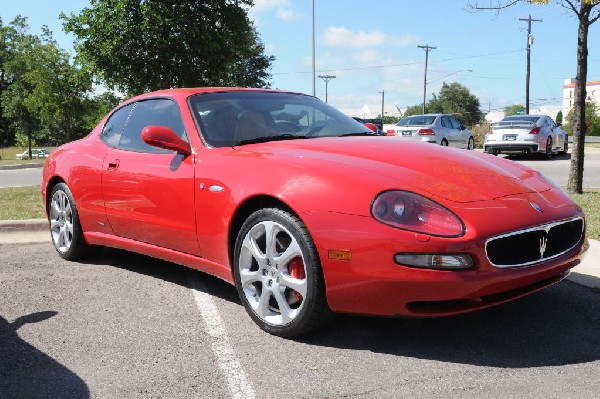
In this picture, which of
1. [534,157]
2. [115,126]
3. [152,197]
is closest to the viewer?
[152,197]

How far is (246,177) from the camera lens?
11.8 ft

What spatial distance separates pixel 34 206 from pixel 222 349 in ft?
21.4

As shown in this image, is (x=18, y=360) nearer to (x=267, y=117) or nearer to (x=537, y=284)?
(x=267, y=117)

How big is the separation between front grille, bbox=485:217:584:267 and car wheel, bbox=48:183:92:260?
144 inches

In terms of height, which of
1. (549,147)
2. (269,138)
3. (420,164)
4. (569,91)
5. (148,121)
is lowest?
(549,147)

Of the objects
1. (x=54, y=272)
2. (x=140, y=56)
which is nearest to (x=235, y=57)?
(x=140, y=56)

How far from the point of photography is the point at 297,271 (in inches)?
133

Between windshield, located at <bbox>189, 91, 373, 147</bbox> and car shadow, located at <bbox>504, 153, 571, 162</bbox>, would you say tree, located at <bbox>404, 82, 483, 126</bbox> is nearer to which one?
car shadow, located at <bbox>504, 153, 571, 162</bbox>

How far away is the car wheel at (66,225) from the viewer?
17.4 feet

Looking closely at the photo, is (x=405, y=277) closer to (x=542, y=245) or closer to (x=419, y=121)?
(x=542, y=245)

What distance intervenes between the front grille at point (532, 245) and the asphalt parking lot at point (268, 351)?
480 millimetres

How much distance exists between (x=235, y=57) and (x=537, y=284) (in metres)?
22.1

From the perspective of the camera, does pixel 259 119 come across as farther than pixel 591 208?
No

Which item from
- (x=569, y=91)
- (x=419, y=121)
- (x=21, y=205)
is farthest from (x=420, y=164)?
(x=569, y=91)
